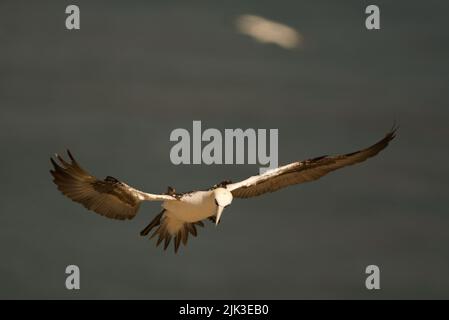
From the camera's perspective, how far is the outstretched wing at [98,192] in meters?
14.0

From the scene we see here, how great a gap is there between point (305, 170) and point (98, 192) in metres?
2.28

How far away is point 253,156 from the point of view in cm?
1459

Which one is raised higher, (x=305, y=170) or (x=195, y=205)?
(x=305, y=170)

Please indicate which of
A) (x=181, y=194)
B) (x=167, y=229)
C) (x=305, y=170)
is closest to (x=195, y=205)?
(x=181, y=194)

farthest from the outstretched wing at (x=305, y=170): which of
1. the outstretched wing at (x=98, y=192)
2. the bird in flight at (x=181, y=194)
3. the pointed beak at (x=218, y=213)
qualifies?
the outstretched wing at (x=98, y=192)

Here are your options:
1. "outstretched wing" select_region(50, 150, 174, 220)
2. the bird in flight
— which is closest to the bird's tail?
the bird in flight

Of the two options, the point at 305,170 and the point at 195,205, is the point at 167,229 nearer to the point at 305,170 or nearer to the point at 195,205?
the point at 195,205

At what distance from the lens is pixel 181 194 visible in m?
14.4

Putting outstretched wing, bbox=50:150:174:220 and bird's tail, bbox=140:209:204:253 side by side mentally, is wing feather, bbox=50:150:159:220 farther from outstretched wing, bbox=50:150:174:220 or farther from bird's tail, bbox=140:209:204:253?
bird's tail, bbox=140:209:204:253

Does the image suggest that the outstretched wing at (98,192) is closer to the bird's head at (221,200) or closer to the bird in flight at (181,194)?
the bird in flight at (181,194)

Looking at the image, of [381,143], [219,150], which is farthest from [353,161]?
[219,150]

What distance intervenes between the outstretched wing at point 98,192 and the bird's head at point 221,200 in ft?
1.61

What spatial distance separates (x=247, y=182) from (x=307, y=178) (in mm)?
778

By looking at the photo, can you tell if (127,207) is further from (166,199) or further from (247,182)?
(247,182)
